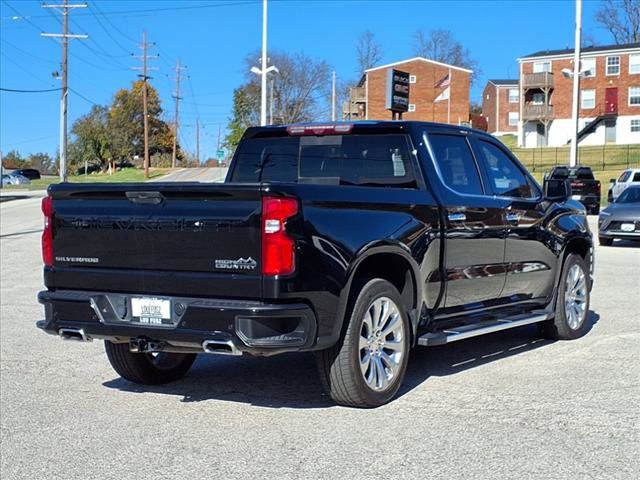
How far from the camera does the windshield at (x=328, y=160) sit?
21.8ft

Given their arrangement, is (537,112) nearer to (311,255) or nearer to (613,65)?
(613,65)

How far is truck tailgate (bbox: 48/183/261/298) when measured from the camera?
508cm

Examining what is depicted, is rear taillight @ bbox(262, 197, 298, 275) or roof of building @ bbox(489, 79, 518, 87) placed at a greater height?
roof of building @ bbox(489, 79, 518, 87)

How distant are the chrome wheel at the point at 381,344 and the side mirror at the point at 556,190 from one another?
2876 millimetres

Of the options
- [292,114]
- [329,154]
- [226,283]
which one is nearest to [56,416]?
[226,283]

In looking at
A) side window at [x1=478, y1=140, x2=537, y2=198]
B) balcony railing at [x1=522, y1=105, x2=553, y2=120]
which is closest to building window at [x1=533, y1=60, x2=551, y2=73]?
balcony railing at [x1=522, y1=105, x2=553, y2=120]

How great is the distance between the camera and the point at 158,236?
17.6 ft

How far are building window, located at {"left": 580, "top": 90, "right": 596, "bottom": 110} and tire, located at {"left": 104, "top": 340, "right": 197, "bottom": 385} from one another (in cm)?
6321

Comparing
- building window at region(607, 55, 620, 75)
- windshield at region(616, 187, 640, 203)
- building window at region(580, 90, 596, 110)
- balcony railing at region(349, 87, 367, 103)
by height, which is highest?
building window at region(607, 55, 620, 75)

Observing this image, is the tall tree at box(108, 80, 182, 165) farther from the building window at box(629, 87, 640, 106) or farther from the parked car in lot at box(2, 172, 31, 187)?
the building window at box(629, 87, 640, 106)

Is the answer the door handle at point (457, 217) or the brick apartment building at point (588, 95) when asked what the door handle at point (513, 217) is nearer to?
the door handle at point (457, 217)

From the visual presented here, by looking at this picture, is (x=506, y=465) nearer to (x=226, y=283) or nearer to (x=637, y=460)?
(x=637, y=460)

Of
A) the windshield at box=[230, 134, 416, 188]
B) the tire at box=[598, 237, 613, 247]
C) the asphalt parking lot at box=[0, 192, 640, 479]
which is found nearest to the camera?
the asphalt parking lot at box=[0, 192, 640, 479]

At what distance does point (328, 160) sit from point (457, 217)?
3.90 feet
